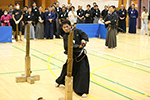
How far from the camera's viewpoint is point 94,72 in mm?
8000

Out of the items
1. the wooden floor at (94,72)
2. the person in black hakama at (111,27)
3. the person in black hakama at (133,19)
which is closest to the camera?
the wooden floor at (94,72)

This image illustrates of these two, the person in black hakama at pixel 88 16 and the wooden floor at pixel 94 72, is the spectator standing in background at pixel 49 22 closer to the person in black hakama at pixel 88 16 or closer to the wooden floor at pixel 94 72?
the wooden floor at pixel 94 72

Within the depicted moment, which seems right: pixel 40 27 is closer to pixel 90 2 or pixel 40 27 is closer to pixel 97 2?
pixel 90 2

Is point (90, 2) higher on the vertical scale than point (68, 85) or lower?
higher

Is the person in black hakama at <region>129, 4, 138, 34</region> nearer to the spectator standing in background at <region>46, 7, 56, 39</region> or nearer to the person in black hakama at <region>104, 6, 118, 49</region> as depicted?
Result: the spectator standing in background at <region>46, 7, 56, 39</region>

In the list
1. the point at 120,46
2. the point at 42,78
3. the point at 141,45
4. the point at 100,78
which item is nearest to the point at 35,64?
the point at 42,78

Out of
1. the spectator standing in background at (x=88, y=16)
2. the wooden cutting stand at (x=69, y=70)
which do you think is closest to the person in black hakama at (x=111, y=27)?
the spectator standing in background at (x=88, y=16)

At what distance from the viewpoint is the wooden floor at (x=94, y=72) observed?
6047mm

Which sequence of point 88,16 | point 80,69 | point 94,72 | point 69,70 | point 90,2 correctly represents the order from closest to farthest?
point 69,70 < point 80,69 < point 94,72 < point 88,16 < point 90,2

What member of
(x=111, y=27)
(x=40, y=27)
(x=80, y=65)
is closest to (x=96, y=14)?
(x=40, y=27)

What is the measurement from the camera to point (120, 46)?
42.9 feet

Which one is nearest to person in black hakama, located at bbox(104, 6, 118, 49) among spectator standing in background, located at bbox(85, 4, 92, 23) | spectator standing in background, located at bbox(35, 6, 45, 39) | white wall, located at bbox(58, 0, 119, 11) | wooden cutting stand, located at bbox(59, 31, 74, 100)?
spectator standing in background, located at bbox(35, 6, 45, 39)

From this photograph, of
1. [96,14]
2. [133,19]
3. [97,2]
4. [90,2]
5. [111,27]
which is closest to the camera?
[111,27]

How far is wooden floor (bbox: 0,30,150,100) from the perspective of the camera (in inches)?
238
